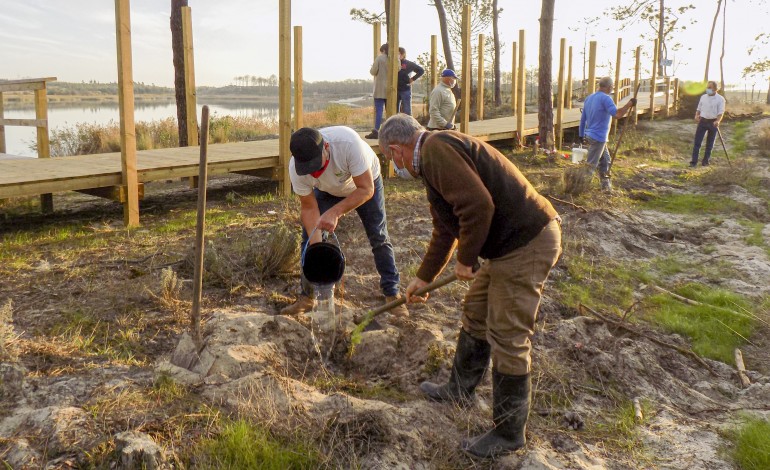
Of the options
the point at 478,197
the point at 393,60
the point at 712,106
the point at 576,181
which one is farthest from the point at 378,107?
the point at 478,197

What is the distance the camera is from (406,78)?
1026 centimetres

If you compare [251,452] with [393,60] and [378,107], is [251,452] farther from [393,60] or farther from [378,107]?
[378,107]

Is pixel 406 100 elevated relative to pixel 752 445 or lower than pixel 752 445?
elevated

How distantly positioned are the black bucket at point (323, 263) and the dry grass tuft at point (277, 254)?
54.0 inches

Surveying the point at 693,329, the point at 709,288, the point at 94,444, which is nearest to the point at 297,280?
the point at 94,444

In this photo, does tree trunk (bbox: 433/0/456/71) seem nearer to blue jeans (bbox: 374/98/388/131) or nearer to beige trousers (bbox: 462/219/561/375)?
blue jeans (bbox: 374/98/388/131)

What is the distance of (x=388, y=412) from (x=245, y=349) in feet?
3.53

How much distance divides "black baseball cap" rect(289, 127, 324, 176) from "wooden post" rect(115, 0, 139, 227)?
356 centimetres

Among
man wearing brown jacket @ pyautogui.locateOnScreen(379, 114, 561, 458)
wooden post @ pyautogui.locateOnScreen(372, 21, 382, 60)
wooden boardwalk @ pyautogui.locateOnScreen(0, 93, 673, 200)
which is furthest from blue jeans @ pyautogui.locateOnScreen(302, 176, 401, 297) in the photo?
wooden post @ pyautogui.locateOnScreen(372, 21, 382, 60)

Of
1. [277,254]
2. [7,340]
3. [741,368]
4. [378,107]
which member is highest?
[378,107]

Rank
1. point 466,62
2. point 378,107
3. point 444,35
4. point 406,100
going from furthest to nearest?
point 444,35
point 406,100
point 378,107
point 466,62

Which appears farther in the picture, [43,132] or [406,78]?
[406,78]

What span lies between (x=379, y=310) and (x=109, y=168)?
15.3ft

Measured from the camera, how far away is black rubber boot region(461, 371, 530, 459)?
295 cm
